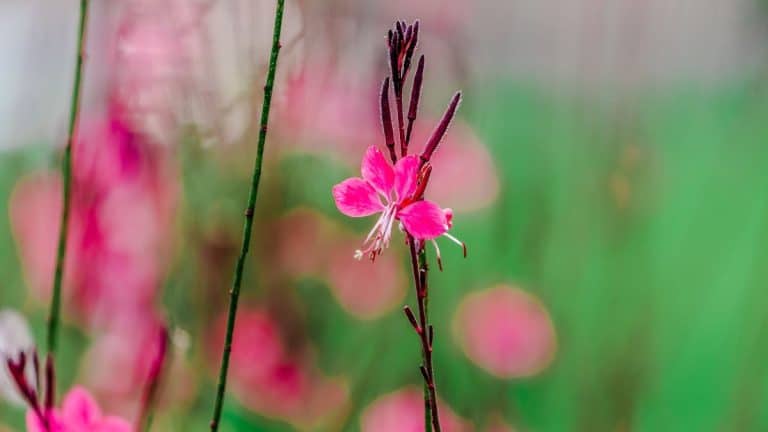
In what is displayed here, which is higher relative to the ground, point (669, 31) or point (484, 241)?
point (669, 31)

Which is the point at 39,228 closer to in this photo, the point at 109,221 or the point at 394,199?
the point at 109,221

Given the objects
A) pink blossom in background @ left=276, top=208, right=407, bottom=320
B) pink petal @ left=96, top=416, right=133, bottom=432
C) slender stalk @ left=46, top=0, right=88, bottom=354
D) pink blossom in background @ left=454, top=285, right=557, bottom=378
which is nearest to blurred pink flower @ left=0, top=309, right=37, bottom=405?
slender stalk @ left=46, top=0, right=88, bottom=354

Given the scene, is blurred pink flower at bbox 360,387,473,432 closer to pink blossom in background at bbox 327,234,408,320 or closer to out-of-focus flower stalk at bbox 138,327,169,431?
pink blossom in background at bbox 327,234,408,320

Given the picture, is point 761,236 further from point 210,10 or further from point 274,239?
point 210,10

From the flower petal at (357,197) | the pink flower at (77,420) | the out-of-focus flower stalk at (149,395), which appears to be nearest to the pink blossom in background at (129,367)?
the out-of-focus flower stalk at (149,395)

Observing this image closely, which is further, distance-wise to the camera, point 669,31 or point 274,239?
point 274,239

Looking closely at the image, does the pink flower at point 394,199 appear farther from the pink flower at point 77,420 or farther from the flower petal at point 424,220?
the pink flower at point 77,420

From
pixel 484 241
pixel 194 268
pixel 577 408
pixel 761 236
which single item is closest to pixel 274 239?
pixel 194 268
